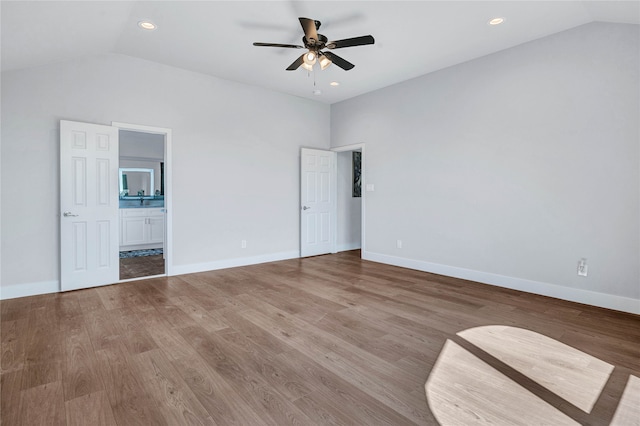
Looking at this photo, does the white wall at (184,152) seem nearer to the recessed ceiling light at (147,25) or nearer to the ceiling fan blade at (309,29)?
the recessed ceiling light at (147,25)

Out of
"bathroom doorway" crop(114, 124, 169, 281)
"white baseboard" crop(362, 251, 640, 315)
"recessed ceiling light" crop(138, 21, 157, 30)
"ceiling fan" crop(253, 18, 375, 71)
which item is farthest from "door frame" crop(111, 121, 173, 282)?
"white baseboard" crop(362, 251, 640, 315)

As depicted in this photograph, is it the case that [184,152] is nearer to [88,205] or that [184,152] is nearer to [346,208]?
[88,205]

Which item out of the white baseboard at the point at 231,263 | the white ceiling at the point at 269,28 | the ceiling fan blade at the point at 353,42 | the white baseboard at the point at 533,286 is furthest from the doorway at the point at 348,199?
the ceiling fan blade at the point at 353,42

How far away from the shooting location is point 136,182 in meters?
7.54

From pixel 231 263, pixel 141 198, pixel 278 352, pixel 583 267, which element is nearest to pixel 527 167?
pixel 583 267

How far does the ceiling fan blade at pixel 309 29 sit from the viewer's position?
2.88 m

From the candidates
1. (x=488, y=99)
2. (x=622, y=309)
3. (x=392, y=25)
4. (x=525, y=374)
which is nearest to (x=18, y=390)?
(x=525, y=374)

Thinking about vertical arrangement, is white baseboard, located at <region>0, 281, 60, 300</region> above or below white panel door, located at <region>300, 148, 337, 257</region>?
below

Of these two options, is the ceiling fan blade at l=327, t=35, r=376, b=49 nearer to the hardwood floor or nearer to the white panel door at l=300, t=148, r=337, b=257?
the hardwood floor

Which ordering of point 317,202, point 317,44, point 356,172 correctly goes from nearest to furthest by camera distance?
point 317,44 → point 317,202 → point 356,172

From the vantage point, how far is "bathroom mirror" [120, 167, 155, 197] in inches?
291

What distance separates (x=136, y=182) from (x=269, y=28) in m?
5.76

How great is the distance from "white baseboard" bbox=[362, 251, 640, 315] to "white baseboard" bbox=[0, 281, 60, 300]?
4892 mm

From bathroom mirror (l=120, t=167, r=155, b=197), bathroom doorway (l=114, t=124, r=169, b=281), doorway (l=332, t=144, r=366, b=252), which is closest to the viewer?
bathroom doorway (l=114, t=124, r=169, b=281)
